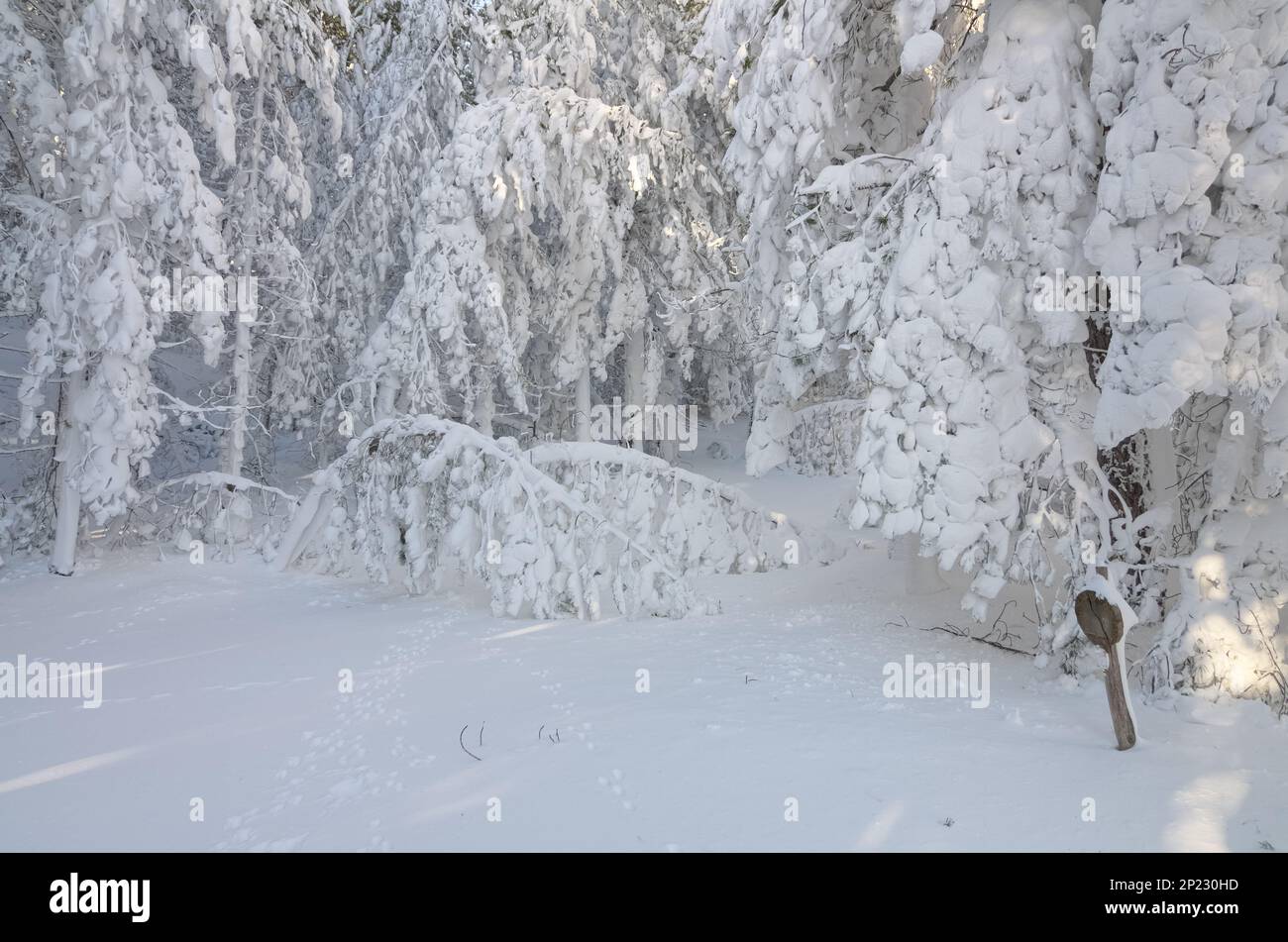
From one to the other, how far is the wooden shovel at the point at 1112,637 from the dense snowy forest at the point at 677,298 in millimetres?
120

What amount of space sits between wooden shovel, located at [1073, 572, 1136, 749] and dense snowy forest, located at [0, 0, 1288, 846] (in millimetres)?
120

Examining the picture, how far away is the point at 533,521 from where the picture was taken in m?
8.56

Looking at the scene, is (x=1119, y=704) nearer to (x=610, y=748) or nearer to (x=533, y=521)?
(x=610, y=748)

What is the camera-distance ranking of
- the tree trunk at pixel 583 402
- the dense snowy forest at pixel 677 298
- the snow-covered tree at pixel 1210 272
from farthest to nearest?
1. the tree trunk at pixel 583 402
2. the dense snowy forest at pixel 677 298
3. the snow-covered tree at pixel 1210 272

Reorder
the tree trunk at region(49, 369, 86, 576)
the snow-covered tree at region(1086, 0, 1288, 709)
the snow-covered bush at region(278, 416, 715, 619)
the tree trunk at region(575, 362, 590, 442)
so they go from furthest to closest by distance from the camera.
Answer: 1. the tree trunk at region(575, 362, 590, 442)
2. the tree trunk at region(49, 369, 86, 576)
3. the snow-covered bush at region(278, 416, 715, 619)
4. the snow-covered tree at region(1086, 0, 1288, 709)

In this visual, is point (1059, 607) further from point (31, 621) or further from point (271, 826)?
point (31, 621)

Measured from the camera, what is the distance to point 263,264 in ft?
47.7

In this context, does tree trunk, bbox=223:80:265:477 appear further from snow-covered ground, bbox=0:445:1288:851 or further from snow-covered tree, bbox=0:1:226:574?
snow-covered ground, bbox=0:445:1288:851

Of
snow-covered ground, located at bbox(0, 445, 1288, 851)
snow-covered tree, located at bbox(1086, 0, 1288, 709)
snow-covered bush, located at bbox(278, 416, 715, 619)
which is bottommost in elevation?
snow-covered ground, located at bbox(0, 445, 1288, 851)

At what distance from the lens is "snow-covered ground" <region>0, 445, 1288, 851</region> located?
381 cm

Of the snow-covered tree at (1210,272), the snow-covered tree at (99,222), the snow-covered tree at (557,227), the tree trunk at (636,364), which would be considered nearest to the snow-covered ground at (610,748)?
the snow-covered tree at (1210,272)

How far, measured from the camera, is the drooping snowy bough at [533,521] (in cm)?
852

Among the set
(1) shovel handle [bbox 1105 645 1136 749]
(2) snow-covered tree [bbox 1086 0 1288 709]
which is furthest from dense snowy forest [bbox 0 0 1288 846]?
(1) shovel handle [bbox 1105 645 1136 749]

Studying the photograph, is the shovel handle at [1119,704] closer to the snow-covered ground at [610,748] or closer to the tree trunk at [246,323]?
the snow-covered ground at [610,748]
